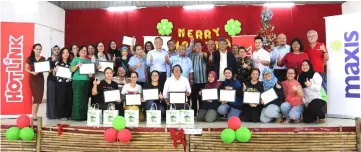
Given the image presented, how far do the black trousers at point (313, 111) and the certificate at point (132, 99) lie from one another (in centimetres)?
219

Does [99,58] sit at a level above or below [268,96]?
above

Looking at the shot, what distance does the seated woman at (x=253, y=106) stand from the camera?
441 centimetres

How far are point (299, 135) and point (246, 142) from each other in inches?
22.2

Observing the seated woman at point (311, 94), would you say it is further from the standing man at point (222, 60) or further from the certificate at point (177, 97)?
the certificate at point (177, 97)

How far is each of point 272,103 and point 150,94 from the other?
1.65 meters

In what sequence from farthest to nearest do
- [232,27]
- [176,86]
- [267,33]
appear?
[232,27] → [267,33] → [176,86]

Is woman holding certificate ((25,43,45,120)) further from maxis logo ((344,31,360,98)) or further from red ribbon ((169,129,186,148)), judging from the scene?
maxis logo ((344,31,360,98))

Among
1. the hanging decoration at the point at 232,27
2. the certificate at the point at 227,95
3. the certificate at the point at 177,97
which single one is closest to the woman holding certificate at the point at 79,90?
the certificate at the point at 177,97

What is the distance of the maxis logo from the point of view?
4801 millimetres

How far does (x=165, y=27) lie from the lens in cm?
871

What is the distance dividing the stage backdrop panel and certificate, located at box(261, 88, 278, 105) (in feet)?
11.9

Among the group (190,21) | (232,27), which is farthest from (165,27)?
(232,27)

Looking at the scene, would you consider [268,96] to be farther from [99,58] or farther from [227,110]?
[99,58]

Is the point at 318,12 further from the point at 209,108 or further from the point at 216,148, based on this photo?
the point at 216,148
